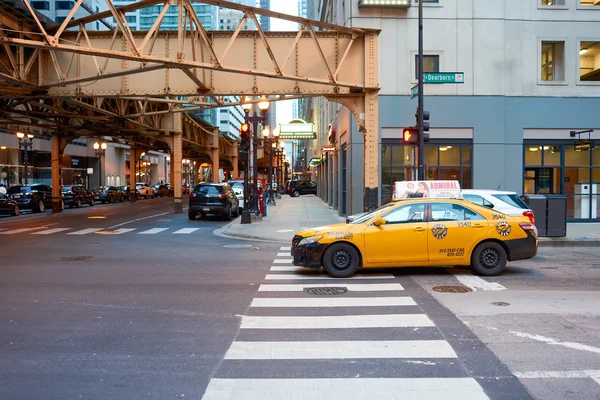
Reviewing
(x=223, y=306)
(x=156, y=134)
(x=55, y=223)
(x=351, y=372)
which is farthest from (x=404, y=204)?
(x=156, y=134)

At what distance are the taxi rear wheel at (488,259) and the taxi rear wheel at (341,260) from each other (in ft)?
7.79

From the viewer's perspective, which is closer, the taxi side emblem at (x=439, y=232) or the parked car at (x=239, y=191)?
the taxi side emblem at (x=439, y=232)

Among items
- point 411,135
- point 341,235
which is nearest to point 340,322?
point 341,235

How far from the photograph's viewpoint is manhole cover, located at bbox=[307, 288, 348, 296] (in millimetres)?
9102

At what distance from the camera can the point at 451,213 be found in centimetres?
1067

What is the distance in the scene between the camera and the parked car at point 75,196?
40.9 meters

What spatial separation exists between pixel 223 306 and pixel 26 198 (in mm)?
30234

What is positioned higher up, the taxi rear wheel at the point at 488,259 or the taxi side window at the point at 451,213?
the taxi side window at the point at 451,213

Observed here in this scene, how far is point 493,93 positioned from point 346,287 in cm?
1615

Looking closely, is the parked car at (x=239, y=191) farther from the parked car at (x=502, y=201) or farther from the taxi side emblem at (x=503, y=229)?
the taxi side emblem at (x=503, y=229)

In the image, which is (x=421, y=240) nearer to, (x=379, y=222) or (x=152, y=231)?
(x=379, y=222)

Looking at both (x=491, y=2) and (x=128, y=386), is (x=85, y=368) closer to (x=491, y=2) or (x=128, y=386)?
(x=128, y=386)

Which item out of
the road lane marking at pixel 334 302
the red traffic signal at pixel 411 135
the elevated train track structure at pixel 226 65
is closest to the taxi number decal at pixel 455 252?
the road lane marking at pixel 334 302

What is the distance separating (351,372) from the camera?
5.34 meters
